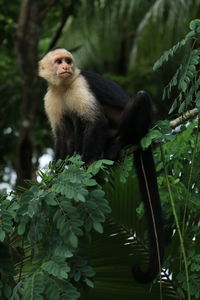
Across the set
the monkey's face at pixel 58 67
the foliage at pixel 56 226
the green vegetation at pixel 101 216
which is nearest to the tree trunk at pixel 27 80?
the green vegetation at pixel 101 216

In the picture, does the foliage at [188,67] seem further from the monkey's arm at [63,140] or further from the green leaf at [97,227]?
the monkey's arm at [63,140]

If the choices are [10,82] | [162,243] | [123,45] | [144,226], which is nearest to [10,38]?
[10,82]

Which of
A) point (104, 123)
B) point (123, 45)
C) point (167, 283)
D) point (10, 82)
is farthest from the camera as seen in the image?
point (123, 45)

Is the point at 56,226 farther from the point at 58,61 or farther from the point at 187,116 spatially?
the point at 58,61

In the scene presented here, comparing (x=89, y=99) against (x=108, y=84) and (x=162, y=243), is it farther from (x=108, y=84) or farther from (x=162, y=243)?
(x=162, y=243)

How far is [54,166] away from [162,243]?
0.88 meters

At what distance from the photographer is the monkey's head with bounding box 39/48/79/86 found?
4730 mm

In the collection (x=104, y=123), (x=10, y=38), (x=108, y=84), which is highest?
(x=10, y=38)

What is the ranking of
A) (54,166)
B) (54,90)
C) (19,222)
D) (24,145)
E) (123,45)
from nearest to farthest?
(19,222)
(54,166)
(54,90)
(24,145)
(123,45)

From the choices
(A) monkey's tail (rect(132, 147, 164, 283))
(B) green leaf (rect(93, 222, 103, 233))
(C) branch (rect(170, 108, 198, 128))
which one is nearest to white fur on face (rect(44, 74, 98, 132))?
(A) monkey's tail (rect(132, 147, 164, 283))

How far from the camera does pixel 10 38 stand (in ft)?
24.7

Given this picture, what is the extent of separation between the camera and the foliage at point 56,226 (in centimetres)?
290

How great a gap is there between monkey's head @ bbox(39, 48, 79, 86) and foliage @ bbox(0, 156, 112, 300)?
1.58 m

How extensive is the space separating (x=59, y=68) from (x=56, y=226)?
193cm
